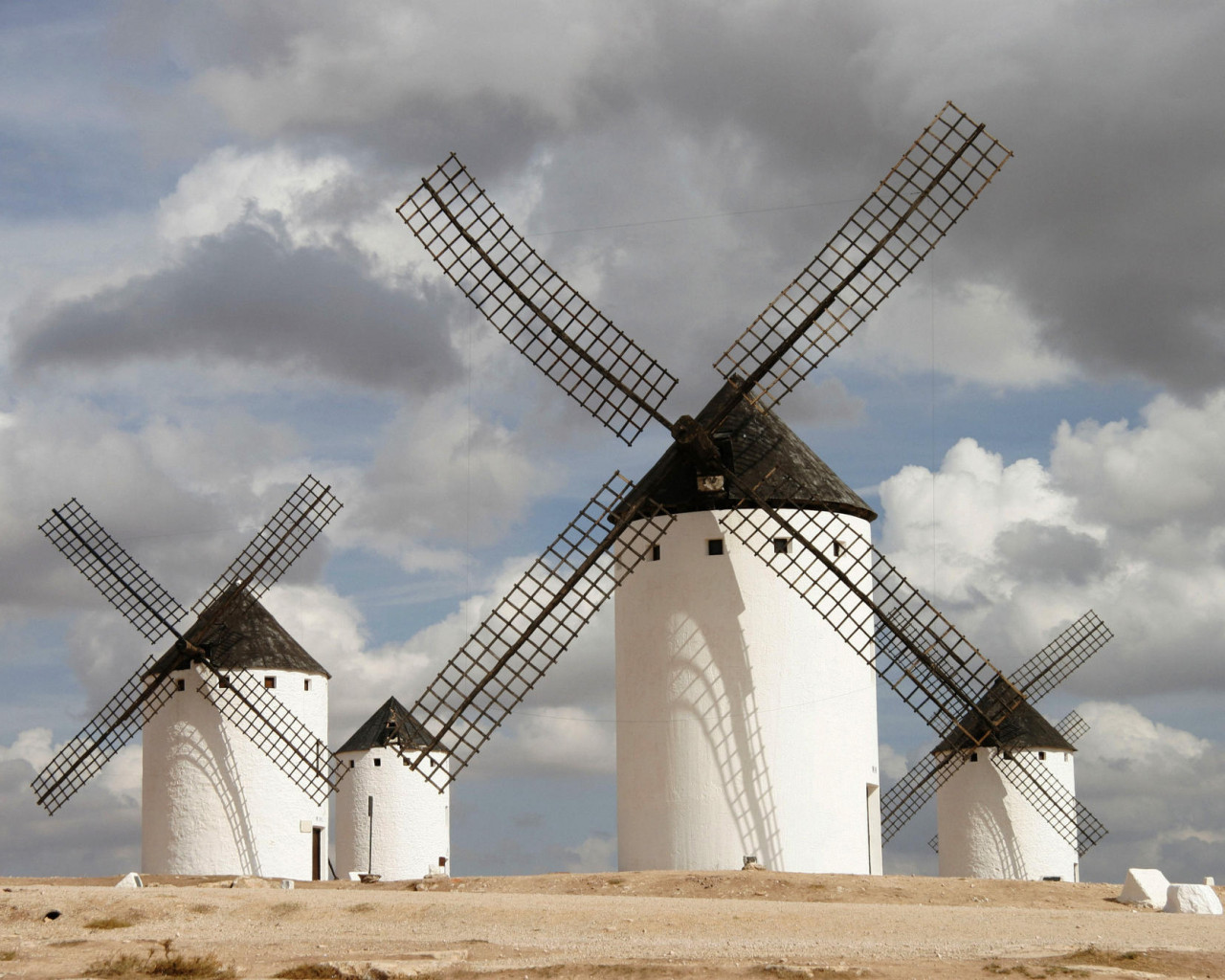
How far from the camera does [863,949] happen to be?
14.3m

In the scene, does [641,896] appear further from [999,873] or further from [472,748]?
[999,873]

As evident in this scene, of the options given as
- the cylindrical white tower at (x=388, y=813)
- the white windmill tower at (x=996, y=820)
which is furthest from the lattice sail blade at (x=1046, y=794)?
the cylindrical white tower at (x=388, y=813)

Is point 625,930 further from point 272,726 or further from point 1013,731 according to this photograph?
point 1013,731


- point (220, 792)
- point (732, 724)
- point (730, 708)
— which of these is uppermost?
point (220, 792)

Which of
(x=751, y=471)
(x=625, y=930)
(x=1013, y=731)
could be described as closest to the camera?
(x=625, y=930)

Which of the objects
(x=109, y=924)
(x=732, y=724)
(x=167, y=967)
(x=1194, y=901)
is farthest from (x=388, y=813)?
(x=167, y=967)

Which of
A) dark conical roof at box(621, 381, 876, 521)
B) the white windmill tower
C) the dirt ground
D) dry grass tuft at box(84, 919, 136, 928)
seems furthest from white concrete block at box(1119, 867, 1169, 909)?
dry grass tuft at box(84, 919, 136, 928)

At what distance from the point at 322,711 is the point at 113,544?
18.1 feet

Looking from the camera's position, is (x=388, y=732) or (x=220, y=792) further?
(x=388, y=732)

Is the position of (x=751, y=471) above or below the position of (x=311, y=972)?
above

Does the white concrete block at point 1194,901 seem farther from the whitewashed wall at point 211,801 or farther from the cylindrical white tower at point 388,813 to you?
the cylindrical white tower at point 388,813

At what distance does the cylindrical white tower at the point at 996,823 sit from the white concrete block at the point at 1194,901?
11195 millimetres

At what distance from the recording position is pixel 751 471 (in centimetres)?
2250

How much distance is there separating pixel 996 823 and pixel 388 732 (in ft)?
43.9
